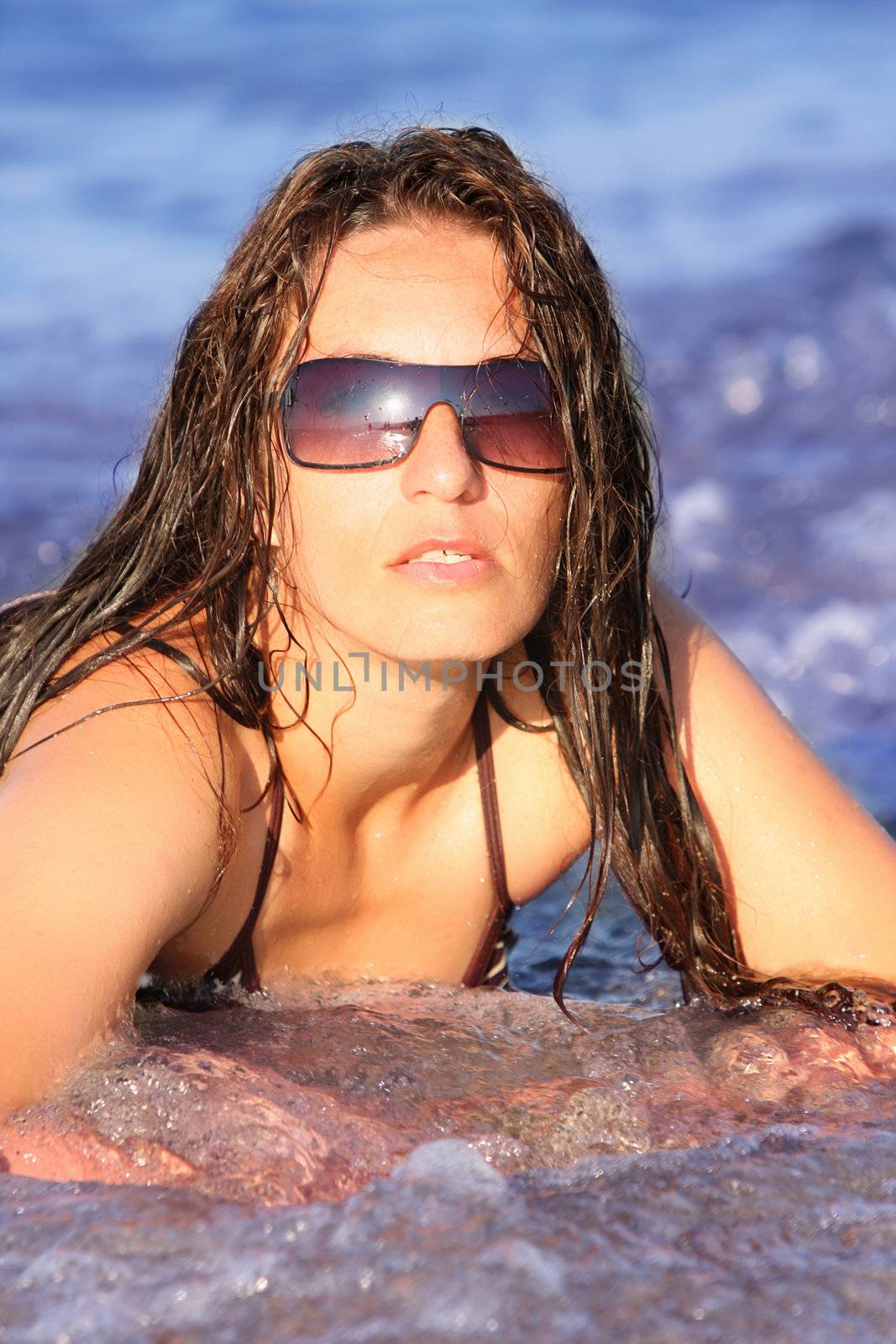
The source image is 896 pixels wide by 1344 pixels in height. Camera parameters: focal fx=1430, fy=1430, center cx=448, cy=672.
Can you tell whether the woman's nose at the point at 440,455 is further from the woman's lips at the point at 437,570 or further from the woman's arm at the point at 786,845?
the woman's arm at the point at 786,845

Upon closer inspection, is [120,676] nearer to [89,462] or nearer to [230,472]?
[230,472]

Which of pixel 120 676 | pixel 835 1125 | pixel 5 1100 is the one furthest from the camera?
pixel 120 676

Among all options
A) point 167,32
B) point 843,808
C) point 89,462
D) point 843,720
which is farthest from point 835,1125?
point 167,32

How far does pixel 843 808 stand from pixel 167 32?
12660mm

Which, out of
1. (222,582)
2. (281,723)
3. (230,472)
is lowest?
(281,723)

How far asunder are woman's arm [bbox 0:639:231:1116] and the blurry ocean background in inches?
10.8

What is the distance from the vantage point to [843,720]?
579 cm

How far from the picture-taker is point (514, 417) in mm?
2453

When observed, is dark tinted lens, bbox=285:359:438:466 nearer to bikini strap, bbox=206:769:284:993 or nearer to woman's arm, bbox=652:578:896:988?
bikini strap, bbox=206:769:284:993

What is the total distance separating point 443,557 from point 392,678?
1.01ft

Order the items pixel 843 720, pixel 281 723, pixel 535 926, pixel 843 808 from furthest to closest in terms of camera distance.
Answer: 1. pixel 843 720
2. pixel 535 926
3. pixel 843 808
4. pixel 281 723

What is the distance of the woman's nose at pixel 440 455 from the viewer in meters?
2.39

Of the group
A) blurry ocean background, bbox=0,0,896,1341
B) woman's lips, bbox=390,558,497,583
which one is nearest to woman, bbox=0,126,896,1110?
woman's lips, bbox=390,558,497,583

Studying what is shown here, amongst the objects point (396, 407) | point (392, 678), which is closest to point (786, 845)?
point (392, 678)
